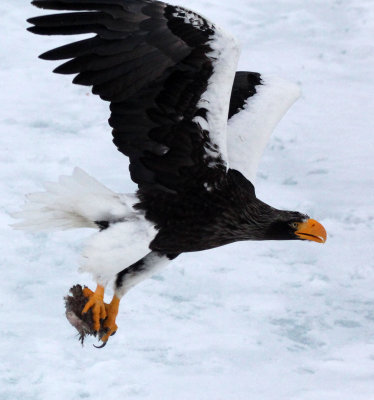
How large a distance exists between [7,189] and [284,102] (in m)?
2.03

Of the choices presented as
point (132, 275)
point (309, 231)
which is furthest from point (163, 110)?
point (309, 231)

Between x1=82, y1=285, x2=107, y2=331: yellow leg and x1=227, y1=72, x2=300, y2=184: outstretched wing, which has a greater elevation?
x1=227, y1=72, x2=300, y2=184: outstretched wing

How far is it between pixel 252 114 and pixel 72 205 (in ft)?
4.36

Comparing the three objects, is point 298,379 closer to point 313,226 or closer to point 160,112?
point 313,226

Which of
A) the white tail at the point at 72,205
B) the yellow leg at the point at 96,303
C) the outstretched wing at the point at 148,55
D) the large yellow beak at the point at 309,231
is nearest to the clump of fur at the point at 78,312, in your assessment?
the yellow leg at the point at 96,303

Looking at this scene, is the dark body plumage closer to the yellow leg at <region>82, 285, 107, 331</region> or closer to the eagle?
the eagle

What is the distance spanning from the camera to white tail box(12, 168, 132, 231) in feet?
17.5

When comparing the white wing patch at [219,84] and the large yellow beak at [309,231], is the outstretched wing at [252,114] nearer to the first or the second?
the large yellow beak at [309,231]

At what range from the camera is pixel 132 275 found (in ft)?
18.5

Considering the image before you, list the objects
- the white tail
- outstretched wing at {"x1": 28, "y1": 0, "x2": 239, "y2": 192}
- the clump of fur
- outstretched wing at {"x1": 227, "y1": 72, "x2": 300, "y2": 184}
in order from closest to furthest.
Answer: outstretched wing at {"x1": 28, "y1": 0, "x2": 239, "y2": 192}, the white tail, the clump of fur, outstretched wing at {"x1": 227, "y1": 72, "x2": 300, "y2": 184}

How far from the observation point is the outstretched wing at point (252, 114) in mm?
5889

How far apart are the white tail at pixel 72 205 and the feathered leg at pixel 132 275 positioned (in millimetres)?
359

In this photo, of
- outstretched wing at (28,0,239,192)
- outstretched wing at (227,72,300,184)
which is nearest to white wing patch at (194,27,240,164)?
outstretched wing at (28,0,239,192)

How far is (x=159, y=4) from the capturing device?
506cm
